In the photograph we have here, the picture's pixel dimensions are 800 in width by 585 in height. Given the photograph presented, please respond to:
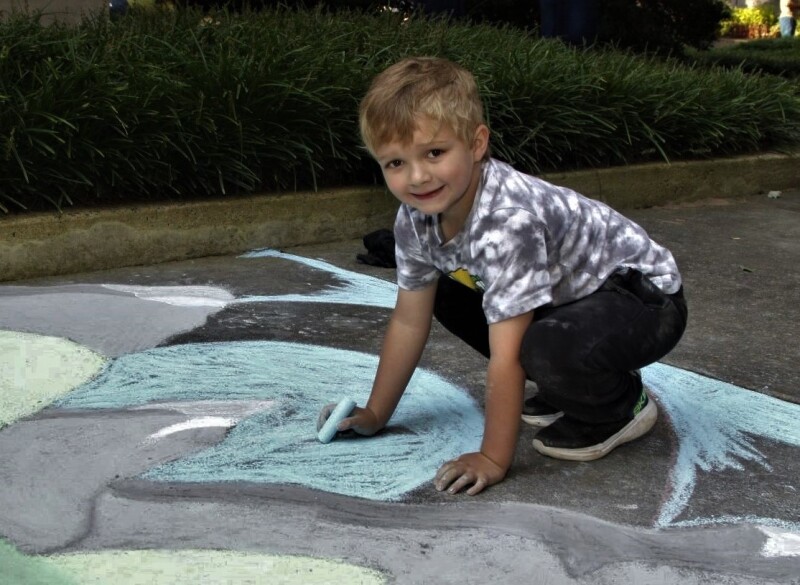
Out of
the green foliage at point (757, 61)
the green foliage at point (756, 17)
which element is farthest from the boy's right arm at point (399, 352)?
the green foliage at point (756, 17)

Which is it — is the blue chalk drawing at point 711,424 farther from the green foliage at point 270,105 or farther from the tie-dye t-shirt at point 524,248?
the green foliage at point 270,105

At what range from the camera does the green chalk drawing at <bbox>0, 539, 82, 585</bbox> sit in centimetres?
187

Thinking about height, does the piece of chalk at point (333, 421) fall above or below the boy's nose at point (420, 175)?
below

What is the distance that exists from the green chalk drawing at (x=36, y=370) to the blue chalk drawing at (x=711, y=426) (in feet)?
4.90

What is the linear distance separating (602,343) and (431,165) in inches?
20.0

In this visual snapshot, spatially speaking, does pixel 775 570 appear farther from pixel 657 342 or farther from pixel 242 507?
pixel 242 507

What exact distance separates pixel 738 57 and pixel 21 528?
11053mm

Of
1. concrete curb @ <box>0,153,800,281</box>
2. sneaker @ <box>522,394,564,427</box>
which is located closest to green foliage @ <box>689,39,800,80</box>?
concrete curb @ <box>0,153,800,281</box>

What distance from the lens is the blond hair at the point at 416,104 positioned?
7.09 feet

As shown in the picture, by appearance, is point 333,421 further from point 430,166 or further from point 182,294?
point 182,294

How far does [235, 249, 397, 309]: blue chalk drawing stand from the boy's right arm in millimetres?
1131

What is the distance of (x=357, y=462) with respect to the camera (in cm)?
239

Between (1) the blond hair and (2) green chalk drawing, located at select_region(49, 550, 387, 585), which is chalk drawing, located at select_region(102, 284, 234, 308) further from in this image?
(2) green chalk drawing, located at select_region(49, 550, 387, 585)

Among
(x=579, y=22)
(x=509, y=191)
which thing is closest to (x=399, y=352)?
(x=509, y=191)
